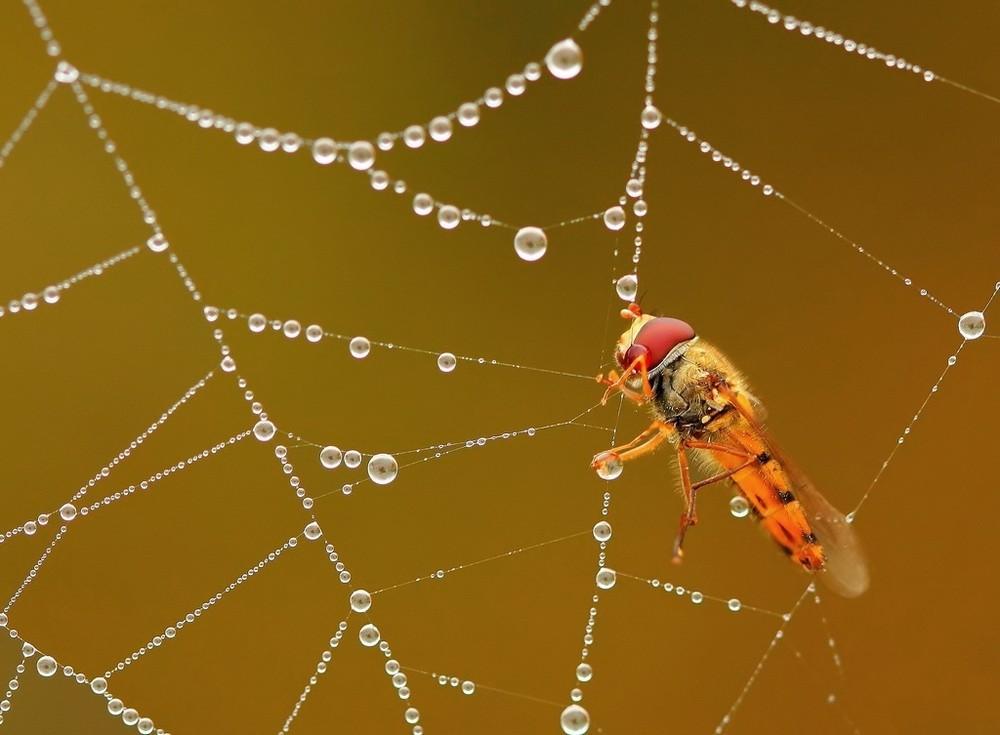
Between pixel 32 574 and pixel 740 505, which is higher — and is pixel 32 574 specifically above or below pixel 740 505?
above

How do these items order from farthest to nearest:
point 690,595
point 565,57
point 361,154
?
point 690,595
point 361,154
point 565,57

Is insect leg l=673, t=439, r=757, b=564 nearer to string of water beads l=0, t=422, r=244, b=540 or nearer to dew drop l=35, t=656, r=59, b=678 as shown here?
string of water beads l=0, t=422, r=244, b=540

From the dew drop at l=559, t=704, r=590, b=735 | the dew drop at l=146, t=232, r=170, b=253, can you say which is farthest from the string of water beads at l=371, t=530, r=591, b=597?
the dew drop at l=146, t=232, r=170, b=253

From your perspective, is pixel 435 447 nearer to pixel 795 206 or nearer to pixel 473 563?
pixel 473 563

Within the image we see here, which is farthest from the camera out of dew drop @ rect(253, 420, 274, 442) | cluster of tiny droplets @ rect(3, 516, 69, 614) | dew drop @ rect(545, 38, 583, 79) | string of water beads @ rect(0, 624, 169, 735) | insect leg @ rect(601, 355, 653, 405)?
cluster of tiny droplets @ rect(3, 516, 69, 614)

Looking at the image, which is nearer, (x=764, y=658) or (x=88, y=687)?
(x=88, y=687)

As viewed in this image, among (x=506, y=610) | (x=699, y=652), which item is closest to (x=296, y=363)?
(x=506, y=610)

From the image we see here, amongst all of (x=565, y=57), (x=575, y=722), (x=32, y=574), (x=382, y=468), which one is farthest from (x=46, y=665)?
(x=565, y=57)

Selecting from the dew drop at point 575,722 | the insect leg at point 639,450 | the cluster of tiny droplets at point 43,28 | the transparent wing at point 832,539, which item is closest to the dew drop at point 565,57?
the insect leg at point 639,450

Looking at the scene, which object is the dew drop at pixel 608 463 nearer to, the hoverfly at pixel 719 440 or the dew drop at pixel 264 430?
the hoverfly at pixel 719 440
